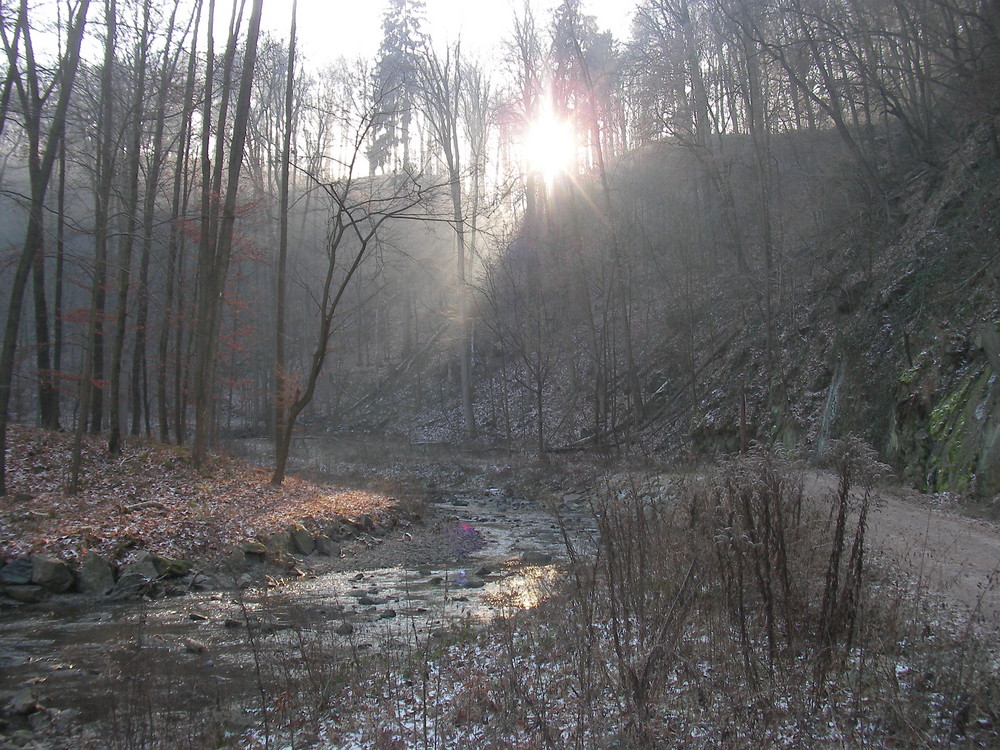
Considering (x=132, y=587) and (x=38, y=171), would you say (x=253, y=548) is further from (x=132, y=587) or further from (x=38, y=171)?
(x=38, y=171)

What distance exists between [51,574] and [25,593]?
34cm

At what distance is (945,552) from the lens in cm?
672

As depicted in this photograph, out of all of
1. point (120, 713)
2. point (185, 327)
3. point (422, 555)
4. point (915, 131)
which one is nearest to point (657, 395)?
point (915, 131)

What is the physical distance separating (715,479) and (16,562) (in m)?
8.65

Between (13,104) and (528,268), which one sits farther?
(528,268)

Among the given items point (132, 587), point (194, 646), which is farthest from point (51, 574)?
point (194, 646)

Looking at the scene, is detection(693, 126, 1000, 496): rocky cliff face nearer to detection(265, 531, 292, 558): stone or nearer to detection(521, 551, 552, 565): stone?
detection(521, 551, 552, 565): stone

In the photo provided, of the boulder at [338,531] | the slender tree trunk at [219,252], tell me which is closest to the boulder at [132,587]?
the boulder at [338,531]

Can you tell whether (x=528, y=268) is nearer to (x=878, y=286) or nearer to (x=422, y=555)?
(x=878, y=286)

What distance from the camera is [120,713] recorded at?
4723mm

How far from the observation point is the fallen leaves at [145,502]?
953 cm

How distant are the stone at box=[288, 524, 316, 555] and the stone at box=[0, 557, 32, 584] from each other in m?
3.75

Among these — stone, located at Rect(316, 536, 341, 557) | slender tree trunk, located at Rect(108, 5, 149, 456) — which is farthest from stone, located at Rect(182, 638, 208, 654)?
slender tree trunk, located at Rect(108, 5, 149, 456)

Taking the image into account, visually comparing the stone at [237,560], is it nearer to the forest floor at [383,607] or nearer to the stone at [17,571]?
the forest floor at [383,607]
